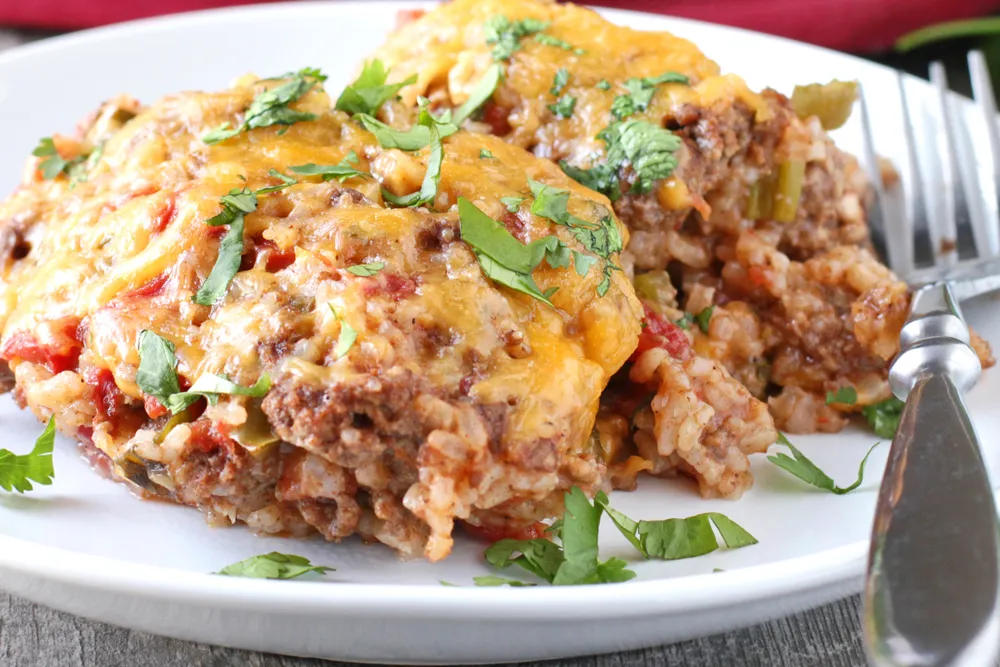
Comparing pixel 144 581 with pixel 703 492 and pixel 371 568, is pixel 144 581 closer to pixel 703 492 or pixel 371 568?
pixel 371 568

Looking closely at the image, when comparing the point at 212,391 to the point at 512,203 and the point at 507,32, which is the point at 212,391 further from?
the point at 507,32

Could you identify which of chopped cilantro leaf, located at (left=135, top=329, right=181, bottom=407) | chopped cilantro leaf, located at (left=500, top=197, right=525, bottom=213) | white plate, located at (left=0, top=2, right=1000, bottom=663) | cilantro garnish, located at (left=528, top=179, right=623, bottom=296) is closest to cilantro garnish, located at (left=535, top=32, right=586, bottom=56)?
cilantro garnish, located at (left=528, top=179, right=623, bottom=296)

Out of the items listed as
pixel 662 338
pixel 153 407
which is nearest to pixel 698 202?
pixel 662 338

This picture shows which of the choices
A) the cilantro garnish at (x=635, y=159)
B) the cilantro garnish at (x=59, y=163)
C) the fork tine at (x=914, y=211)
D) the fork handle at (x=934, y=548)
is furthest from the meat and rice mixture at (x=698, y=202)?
the cilantro garnish at (x=59, y=163)

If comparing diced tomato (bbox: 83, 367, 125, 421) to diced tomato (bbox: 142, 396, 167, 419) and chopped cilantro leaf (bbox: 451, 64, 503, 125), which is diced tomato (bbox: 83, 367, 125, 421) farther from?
chopped cilantro leaf (bbox: 451, 64, 503, 125)

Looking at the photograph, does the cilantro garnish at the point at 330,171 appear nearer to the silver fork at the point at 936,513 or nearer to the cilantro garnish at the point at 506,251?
the cilantro garnish at the point at 506,251
